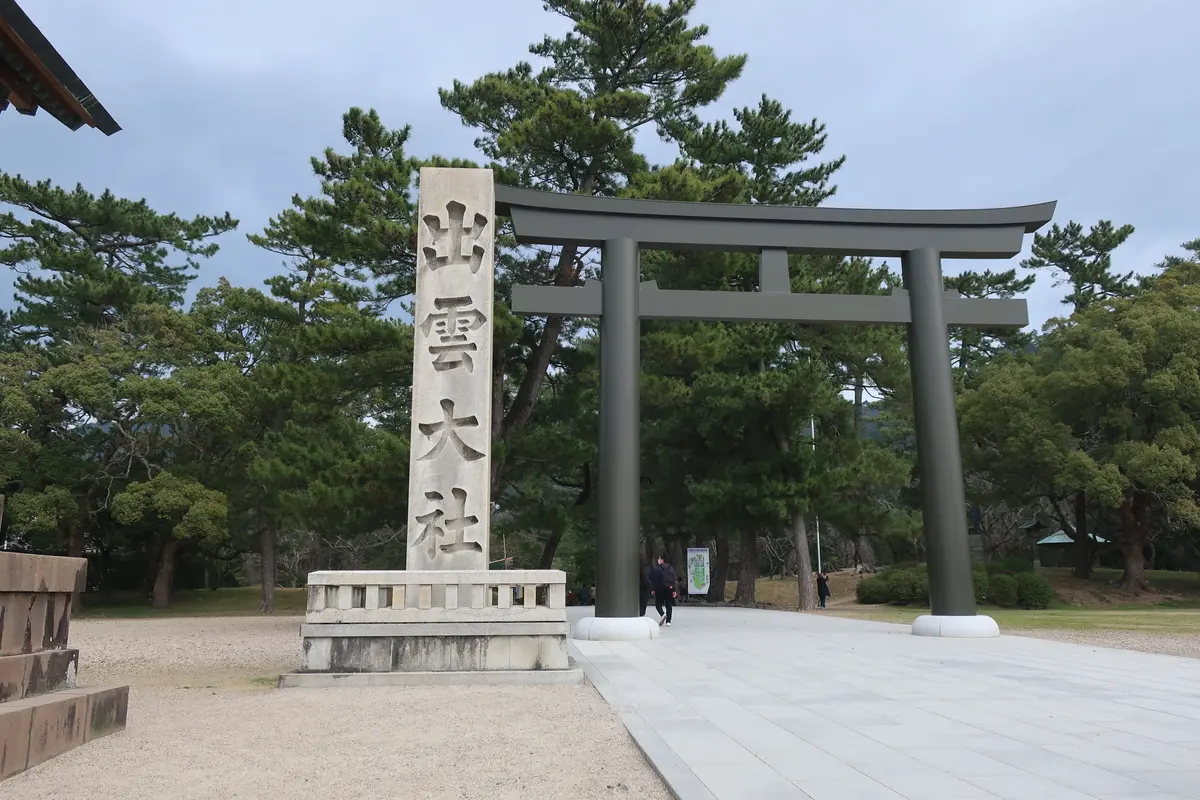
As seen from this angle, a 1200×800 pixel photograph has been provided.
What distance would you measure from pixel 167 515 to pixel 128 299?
8.17m

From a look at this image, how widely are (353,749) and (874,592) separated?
69.3 feet

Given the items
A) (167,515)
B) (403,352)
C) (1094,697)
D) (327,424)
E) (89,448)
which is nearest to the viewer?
(1094,697)

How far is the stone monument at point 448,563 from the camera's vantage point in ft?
23.7

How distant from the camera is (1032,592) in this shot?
21.2 m

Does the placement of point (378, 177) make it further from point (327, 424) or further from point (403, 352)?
point (327, 424)

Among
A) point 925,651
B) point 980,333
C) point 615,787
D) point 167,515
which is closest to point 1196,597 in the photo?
point 980,333

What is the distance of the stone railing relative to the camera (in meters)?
7.26

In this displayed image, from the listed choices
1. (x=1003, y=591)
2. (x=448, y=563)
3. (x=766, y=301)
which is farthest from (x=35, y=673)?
(x=1003, y=591)

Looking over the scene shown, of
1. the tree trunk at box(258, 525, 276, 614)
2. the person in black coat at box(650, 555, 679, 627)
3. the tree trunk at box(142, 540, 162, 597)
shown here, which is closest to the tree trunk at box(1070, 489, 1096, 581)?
the person in black coat at box(650, 555, 679, 627)

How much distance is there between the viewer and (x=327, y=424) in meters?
21.6

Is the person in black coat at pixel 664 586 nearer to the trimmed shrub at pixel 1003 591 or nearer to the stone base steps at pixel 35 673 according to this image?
the stone base steps at pixel 35 673

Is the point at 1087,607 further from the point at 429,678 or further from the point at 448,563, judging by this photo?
the point at 429,678

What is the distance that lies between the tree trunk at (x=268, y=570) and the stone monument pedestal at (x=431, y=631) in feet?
61.4

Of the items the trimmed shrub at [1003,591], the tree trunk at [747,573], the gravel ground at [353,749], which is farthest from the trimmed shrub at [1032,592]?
the gravel ground at [353,749]
